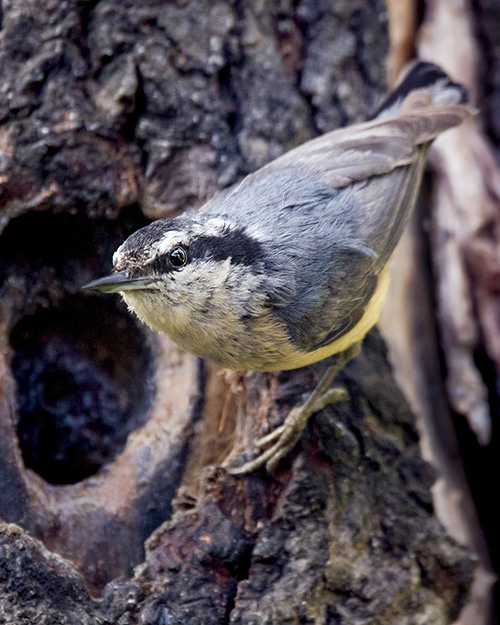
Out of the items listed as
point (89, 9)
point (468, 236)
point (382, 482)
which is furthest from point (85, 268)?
point (468, 236)

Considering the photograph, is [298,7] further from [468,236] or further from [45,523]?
[45,523]

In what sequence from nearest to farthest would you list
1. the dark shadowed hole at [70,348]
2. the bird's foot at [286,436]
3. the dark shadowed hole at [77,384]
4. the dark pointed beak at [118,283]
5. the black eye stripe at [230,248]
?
the dark pointed beak at [118,283], the black eye stripe at [230,248], the bird's foot at [286,436], the dark shadowed hole at [70,348], the dark shadowed hole at [77,384]

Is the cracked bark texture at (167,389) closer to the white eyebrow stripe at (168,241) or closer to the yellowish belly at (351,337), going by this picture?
the yellowish belly at (351,337)

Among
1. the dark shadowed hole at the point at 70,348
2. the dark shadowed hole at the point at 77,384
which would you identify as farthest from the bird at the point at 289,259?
the dark shadowed hole at the point at 77,384

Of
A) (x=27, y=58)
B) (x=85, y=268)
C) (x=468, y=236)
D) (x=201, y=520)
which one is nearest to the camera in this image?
(x=201, y=520)

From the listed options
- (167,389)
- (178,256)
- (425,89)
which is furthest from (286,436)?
(425,89)

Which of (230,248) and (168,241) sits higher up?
(168,241)

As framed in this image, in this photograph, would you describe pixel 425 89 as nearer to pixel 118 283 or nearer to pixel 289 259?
pixel 289 259
